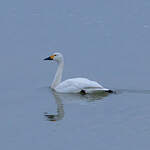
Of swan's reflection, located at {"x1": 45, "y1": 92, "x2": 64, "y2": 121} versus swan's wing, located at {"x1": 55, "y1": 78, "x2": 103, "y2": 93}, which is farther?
swan's wing, located at {"x1": 55, "y1": 78, "x2": 103, "y2": 93}

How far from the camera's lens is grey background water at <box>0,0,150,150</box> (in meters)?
11.1

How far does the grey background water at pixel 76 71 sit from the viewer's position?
11.1 metres

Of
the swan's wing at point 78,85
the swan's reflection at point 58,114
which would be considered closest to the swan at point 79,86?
the swan's wing at point 78,85

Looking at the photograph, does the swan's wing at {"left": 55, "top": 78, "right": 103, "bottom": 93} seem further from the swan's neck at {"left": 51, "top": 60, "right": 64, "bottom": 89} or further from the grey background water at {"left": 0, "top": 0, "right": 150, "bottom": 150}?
the swan's neck at {"left": 51, "top": 60, "right": 64, "bottom": 89}

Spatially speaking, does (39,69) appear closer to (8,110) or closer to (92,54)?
(92,54)

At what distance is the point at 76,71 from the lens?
17.5m

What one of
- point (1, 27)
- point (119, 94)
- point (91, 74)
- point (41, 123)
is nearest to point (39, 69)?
point (91, 74)

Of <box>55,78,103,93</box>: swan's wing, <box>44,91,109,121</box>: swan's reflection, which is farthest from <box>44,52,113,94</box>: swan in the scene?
<box>44,91,109,121</box>: swan's reflection

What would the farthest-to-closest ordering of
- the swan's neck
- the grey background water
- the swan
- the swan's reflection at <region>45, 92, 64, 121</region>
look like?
the swan's neck < the swan < the swan's reflection at <region>45, 92, 64, 121</region> < the grey background water

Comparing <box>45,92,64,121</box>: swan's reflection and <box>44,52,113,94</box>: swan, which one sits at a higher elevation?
<box>44,52,113,94</box>: swan

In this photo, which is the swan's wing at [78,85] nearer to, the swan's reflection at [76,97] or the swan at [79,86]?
the swan at [79,86]

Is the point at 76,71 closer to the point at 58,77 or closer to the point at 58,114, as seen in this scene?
the point at 58,77

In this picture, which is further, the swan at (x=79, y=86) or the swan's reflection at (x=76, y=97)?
the swan at (x=79, y=86)

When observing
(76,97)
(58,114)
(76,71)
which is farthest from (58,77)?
(58,114)
